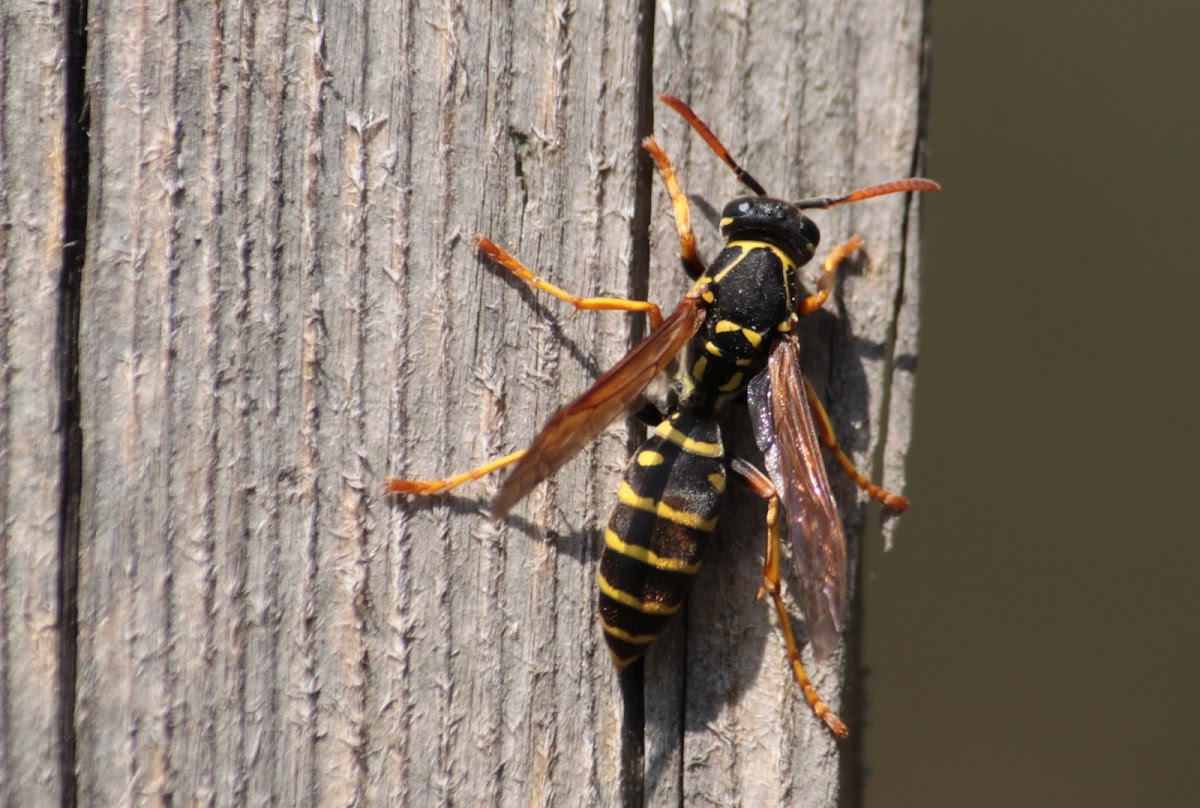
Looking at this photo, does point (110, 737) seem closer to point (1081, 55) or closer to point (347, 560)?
point (347, 560)

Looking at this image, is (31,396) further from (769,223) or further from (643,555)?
(769,223)

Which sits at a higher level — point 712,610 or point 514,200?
point 514,200

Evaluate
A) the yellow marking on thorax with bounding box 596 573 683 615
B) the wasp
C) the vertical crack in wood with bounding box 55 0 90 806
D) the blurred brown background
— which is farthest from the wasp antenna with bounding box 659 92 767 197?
the blurred brown background

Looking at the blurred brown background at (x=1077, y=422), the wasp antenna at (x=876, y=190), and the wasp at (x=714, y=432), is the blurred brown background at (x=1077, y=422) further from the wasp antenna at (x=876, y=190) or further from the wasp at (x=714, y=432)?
the wasp antenna at (x=876, y=190)

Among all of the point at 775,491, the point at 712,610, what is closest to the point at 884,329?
the point at 775,491

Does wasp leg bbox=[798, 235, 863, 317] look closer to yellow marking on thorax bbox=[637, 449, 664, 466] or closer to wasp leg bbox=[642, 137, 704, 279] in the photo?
wasp leg bbox=[642, 137, 704, 279]

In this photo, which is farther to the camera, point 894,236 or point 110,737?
point 894,236

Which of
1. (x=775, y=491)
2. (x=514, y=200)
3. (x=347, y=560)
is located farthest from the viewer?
(x=775, y=491)
